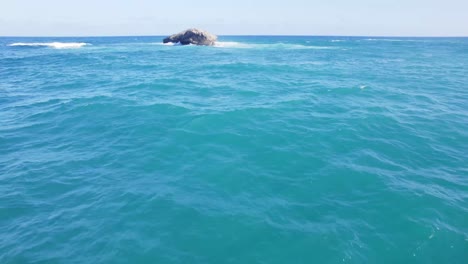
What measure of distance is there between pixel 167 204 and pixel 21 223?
5.67 m

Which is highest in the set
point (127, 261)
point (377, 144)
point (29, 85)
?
point (29, 85)

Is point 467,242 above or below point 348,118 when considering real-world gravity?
below

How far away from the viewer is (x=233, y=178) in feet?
46.7

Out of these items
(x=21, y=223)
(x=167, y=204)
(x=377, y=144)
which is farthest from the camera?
(x=377, y=144)

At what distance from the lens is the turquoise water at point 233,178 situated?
10211mm

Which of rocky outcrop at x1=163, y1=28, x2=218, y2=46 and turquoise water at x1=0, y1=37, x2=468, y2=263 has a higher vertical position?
rocky outcrop at x1=163, y1=28, x2=218, y2=46

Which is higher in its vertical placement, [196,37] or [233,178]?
[196,37]

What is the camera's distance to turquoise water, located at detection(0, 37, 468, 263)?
1021cm

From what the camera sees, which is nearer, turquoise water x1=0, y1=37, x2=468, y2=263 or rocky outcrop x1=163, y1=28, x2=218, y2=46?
turquoise water x1=0, y1=37, x2=468, y2=263

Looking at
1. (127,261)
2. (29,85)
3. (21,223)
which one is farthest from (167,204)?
(29,85)

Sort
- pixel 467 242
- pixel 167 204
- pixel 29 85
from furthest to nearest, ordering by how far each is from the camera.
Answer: pixel 29 85
pixel 167 204
pixel 467 242

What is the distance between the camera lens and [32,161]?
52.9 feet

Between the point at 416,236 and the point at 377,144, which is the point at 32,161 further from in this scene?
the point at 377,144

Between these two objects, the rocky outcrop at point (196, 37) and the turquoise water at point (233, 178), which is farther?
the rocky outcrop at point (196, 37)
